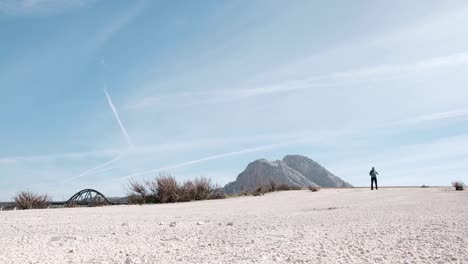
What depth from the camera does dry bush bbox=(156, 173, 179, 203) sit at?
1345 cm

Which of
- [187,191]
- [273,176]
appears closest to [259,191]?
[187,191]

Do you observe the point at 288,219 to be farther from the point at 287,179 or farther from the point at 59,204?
the point at 287,179

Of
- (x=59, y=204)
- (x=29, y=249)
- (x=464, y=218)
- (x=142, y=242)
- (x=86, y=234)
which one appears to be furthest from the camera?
(x=59, y=204)

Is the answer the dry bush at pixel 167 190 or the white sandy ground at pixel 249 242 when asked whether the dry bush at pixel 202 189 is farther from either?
the white sandy ground at pixel 249 242

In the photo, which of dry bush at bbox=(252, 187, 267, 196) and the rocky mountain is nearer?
dry bush at bbox=(252, 187, 267, 196)

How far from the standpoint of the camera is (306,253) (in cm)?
375

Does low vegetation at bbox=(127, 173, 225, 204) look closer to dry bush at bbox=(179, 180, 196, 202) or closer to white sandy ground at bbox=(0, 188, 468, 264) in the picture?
dry bush at bbox=(179, 180, 196, 202)

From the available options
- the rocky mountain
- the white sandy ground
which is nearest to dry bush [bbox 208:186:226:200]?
the white sandy ground

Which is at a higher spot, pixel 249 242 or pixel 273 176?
pixel 273 176

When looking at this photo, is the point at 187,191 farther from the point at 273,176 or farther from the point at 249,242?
the point at 273,176

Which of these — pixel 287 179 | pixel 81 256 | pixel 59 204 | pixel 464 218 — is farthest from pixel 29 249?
pixel 287 179

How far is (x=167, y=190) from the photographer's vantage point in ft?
44.7

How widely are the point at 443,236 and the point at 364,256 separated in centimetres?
140

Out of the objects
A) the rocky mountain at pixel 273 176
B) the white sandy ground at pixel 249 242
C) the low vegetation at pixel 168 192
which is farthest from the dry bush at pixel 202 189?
the rocky mountain at pixel 273 176
